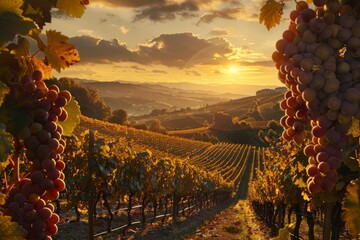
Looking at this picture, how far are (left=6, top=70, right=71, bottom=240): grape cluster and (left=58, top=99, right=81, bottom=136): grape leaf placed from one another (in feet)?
1.14

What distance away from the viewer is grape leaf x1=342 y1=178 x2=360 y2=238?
5.30ft

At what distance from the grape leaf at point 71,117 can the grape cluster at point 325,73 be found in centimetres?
108

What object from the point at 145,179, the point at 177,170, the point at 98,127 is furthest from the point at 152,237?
the point at 98,127

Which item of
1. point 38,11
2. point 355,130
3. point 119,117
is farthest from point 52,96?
point 119,117

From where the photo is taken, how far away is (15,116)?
1.86m

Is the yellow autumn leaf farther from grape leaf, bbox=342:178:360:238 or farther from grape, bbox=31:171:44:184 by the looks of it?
grape leaf, bbox=342:178:360:238

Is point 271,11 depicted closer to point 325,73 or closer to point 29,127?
point 325,73

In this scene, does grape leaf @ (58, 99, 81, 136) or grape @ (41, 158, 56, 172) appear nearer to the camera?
grape @ (41, 158, 56, 172)

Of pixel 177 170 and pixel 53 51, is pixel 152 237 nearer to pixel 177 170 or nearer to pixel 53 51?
pixel 177 170

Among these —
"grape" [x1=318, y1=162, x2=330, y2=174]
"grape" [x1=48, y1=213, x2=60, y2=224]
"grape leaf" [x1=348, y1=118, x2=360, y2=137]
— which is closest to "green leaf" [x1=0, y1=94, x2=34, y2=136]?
"grape" [x1=48, y1=213, x2=60, y2=224]

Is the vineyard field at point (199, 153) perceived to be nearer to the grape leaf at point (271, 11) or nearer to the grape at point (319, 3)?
the grape leaf at point (271, 11)

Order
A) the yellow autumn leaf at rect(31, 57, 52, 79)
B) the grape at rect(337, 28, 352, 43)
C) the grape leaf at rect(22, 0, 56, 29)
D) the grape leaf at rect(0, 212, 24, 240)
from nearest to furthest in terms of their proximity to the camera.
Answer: the grape leaf at rect(0, 212, 24, 240) < the grape at rect(337, 28, 352, 43) < the grape leaf at rect(22, 0, 56, 29) < the yellow autumn leaf at rect(31, 57, 52, 79)

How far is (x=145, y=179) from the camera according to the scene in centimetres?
1638

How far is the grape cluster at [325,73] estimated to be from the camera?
1.83 metres
